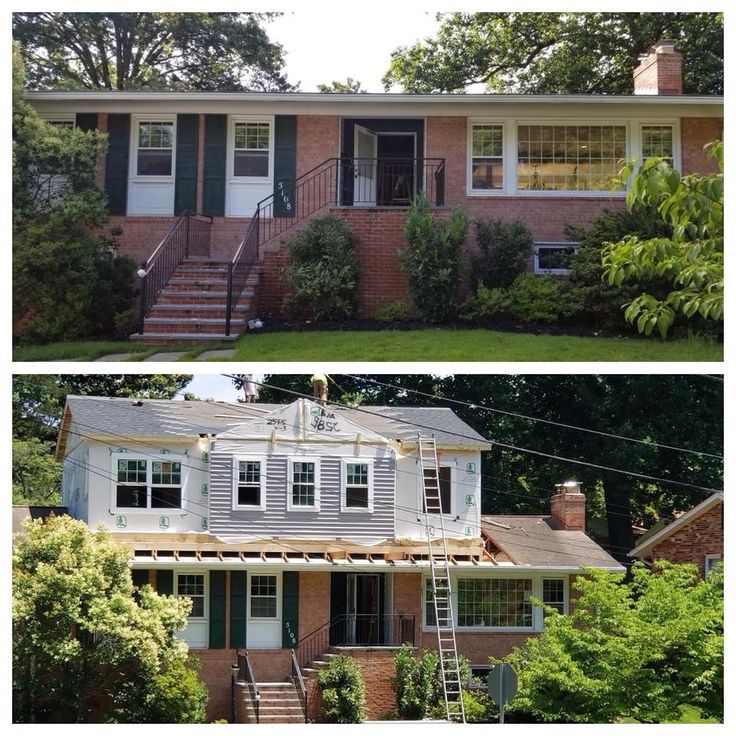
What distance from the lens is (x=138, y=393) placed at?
2167 centimetres

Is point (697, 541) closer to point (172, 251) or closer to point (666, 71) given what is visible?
point (666, 71)

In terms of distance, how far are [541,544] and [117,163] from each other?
939 centimetres

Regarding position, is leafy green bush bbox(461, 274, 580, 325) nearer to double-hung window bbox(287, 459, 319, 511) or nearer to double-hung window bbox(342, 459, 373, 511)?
double-hung window bbox(342, 459, 373, 511)

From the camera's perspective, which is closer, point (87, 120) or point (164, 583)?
point (164, 583)

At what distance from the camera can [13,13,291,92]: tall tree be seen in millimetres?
24547

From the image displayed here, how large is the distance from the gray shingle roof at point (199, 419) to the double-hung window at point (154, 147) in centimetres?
398

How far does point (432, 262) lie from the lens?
685 inches

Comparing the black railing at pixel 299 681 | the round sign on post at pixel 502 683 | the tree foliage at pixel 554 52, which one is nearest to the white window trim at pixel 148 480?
the black railing at pixel 299 681

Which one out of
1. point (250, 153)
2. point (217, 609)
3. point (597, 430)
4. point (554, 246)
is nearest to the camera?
point (217, 609)

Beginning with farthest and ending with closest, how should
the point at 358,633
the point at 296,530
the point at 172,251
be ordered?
the point at 172,251 → the point at 358,633 → the point at 296,530

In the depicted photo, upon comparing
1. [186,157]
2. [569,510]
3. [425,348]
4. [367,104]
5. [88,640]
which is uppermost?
[367,104]

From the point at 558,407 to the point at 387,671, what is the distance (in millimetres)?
8204

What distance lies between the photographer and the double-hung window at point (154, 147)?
747 inches

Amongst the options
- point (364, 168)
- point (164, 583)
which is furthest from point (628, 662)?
point (364, 168)
